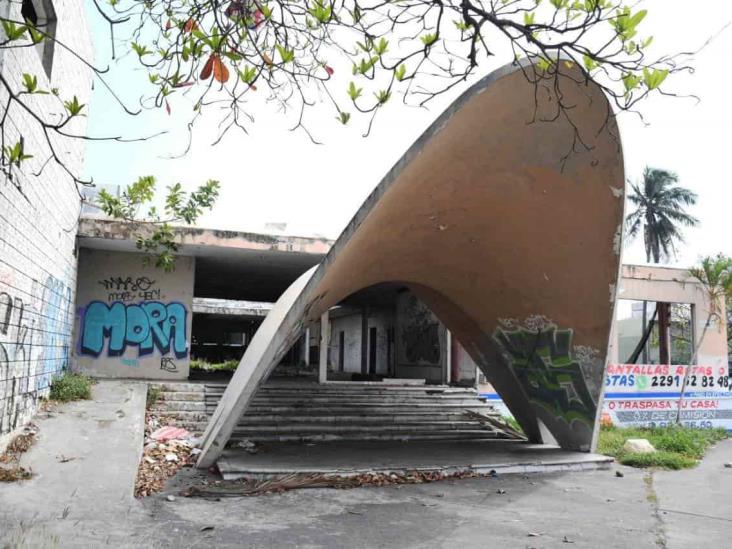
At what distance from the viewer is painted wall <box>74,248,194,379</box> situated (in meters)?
12.6

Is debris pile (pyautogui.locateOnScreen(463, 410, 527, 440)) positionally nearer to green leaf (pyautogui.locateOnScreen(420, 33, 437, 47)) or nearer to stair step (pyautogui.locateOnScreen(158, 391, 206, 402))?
stair step (pyautogui.locateOnScreen(158, 391, 206, 402))

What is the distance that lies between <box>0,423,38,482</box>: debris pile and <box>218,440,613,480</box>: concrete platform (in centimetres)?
209

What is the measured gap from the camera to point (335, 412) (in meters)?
11.1

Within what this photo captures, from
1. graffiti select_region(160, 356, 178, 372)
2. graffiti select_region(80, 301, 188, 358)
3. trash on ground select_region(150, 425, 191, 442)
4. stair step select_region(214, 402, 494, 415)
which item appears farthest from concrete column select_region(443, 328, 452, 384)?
trash on ground select_region(150, 425, 191, 442)

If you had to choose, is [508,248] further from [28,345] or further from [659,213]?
[659,213]

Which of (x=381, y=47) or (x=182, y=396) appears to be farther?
(x=182, y=396)

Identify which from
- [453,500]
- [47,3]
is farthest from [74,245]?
[453,500]

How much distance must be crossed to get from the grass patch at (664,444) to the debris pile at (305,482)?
3.29 meters

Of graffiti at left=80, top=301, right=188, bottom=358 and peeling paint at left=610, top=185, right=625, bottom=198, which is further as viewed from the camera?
graffiti at left=80, top=301, right=188, bottom=358

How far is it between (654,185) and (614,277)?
2652 cm

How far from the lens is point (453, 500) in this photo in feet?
21.4

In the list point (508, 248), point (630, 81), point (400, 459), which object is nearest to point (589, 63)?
point (630, 81)

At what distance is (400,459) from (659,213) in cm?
2812

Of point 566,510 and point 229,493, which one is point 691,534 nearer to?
point 566,510
